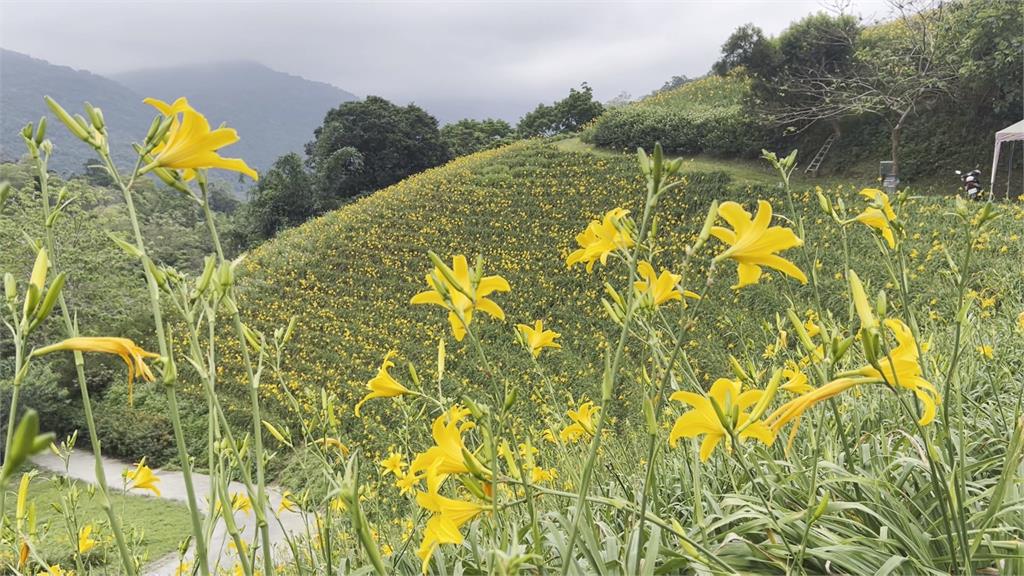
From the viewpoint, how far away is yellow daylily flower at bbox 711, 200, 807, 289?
708 millimetres

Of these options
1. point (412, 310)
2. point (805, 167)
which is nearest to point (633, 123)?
point (805, 167)

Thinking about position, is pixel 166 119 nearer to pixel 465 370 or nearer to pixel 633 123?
pixel 465 370

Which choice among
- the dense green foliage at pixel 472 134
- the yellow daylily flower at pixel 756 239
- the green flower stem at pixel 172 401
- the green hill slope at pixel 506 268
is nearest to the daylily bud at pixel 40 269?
the green flower stem at pixel 172 401

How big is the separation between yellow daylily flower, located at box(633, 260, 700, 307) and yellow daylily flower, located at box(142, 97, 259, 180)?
1.72ft

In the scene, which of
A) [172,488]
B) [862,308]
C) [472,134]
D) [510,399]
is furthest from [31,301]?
[472,134]

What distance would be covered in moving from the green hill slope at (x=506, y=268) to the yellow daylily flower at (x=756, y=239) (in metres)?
3.31

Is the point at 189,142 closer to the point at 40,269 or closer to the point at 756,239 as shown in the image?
the point at 40,269

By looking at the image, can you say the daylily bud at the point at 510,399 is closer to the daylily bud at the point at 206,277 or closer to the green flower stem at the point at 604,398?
the green flower stem at the point at 604,398

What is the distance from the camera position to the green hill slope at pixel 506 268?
612 cm

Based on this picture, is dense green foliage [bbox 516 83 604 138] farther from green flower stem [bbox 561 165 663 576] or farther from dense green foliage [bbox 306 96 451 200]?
green flower stem [bbox 561 165 663 576]

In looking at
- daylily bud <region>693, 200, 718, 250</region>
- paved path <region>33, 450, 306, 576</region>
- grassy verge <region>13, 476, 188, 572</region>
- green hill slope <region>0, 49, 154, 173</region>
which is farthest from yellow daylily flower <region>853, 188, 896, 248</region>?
green hill slope <region>0, 49, 154, 173</region>

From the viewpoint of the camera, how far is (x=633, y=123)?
43.8 feet

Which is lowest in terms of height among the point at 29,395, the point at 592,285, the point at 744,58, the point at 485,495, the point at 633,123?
the point at 29,395

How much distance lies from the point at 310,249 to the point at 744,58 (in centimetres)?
956
